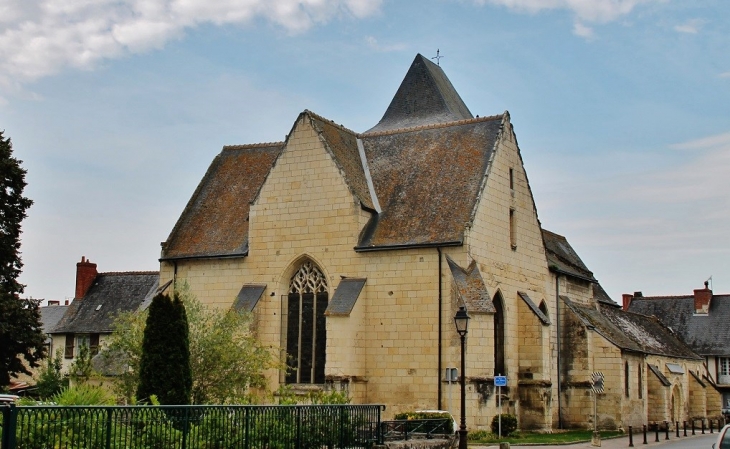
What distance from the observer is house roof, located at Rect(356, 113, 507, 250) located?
3194 centimetres

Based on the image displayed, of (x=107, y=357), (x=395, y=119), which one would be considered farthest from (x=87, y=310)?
(x=107, y=357)

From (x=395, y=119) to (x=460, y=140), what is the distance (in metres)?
7.02

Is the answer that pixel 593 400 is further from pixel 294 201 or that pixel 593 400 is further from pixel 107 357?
pixel 107 357

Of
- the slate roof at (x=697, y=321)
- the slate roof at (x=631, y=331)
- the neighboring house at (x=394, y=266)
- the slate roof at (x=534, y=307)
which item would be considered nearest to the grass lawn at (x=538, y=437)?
the neighboring house at (x=394, y=266)

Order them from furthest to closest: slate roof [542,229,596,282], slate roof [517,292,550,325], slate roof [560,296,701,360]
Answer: slate roof [542,229,596,282] < slate roof [560,296,701,360] < slate roof [517,292,550,325]

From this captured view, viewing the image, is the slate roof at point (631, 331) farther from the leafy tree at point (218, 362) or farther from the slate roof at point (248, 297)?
the leafy tree at point (218, 362)

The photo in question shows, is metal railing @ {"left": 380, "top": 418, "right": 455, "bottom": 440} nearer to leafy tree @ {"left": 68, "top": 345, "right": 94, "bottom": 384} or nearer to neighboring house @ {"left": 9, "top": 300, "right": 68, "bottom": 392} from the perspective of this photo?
leafy tree @ {"left": 68, "top": 345, "right": 94, "bottom": 384}

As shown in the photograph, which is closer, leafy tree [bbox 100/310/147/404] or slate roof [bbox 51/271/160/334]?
leafy tree [bbox 100/310/147/404]

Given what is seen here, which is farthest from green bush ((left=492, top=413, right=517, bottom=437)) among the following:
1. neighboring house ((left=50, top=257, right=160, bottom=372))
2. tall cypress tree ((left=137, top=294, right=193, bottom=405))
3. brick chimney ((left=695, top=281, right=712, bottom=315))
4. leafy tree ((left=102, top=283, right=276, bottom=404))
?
brick chimney ((left=695, top=281, right=712, bottom=315))

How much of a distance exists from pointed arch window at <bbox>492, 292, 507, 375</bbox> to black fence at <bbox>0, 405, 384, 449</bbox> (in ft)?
44.8

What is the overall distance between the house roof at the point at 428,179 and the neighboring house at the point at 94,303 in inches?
798

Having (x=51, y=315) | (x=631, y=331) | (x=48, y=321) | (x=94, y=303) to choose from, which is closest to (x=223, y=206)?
(x=94, y=303)

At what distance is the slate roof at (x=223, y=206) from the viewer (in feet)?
117

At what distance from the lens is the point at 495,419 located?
29906 mm
